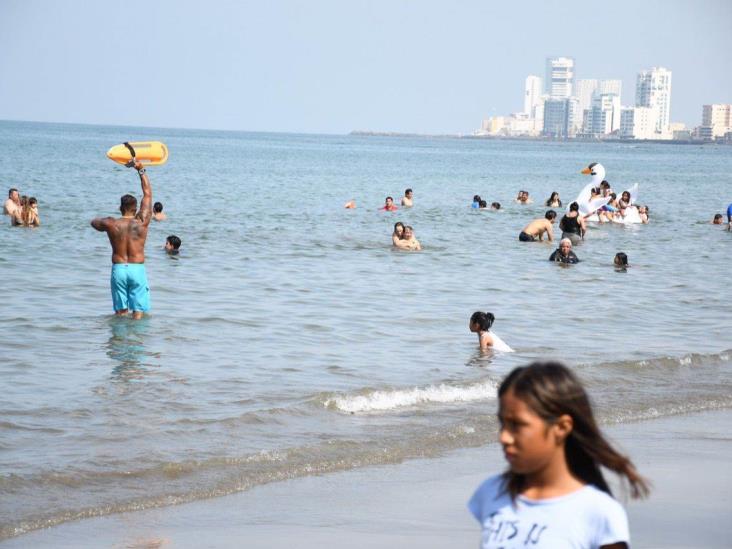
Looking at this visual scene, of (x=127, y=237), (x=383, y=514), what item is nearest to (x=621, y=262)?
(x=127, y=237)

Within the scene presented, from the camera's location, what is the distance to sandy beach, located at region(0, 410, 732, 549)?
5641mm

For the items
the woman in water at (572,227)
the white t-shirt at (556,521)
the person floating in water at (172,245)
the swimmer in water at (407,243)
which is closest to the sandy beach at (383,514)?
the white t-shirt at (556,521)

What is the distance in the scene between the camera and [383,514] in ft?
20.2

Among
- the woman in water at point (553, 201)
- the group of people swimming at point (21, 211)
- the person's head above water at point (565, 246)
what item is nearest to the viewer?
the person's head above water at point (565, 246)

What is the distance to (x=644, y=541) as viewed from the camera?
18.0 ft

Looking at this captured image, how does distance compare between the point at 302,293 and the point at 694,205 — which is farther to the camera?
the point at 694,205

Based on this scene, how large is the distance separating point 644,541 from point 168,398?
469 cm

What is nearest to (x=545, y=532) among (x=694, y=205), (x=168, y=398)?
(x=168, y=398)

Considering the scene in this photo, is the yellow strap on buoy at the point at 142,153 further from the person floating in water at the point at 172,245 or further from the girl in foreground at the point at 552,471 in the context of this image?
the girl in foreground at the point at 552,471

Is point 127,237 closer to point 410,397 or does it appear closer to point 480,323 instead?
point 480,323

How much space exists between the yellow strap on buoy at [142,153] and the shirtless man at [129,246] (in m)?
0.14

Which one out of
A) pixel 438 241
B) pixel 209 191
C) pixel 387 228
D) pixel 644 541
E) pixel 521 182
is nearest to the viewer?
pixel 644 541

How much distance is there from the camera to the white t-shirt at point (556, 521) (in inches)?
108

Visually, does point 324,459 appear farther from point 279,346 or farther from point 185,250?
point 185,250
